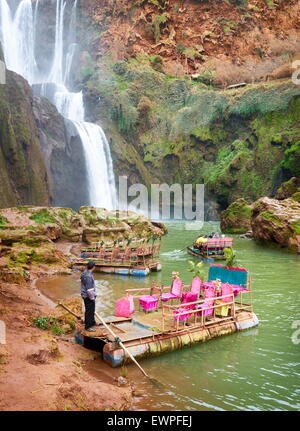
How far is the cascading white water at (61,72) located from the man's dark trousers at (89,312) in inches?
1635

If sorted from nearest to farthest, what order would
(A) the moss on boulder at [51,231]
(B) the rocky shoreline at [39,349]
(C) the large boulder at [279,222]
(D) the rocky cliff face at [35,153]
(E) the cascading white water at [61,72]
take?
(B) the rocky shoreline at [39,349], (A) the moss on boulder at [51,231], (C) the large boulder at [279,222], (D) the rocky cliff face at [35,153], (E) the cascading white water at [61,72]

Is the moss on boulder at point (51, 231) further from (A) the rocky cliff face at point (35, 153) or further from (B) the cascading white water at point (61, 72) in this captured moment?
(B) the cascading white water at point (61, 72)

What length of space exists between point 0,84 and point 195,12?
203 feet

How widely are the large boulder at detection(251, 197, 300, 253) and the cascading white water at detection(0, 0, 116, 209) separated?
25.4m

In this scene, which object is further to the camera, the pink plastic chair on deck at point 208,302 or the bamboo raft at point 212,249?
the bamboo raft at point 212,249

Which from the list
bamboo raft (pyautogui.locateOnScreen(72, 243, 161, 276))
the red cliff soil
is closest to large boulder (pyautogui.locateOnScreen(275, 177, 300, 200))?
bamboo raft (pyautogui.locateOnScreen(72, 243, 161, 276))

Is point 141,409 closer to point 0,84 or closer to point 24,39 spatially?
point 0,84

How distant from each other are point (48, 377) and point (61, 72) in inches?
3161

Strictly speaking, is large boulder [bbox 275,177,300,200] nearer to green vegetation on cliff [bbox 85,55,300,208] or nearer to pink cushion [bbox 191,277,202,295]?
green vegetation on cliff [bbox 85,55,300,208]

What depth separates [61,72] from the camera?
77312mm

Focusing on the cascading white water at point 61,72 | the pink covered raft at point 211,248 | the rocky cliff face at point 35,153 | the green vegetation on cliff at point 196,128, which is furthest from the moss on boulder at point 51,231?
the green vegetation on cliff at point 196,128

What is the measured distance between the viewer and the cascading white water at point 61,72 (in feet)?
171

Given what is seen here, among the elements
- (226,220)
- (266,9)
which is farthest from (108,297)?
(266,9)

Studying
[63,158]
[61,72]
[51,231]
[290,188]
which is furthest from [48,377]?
[61,72]
